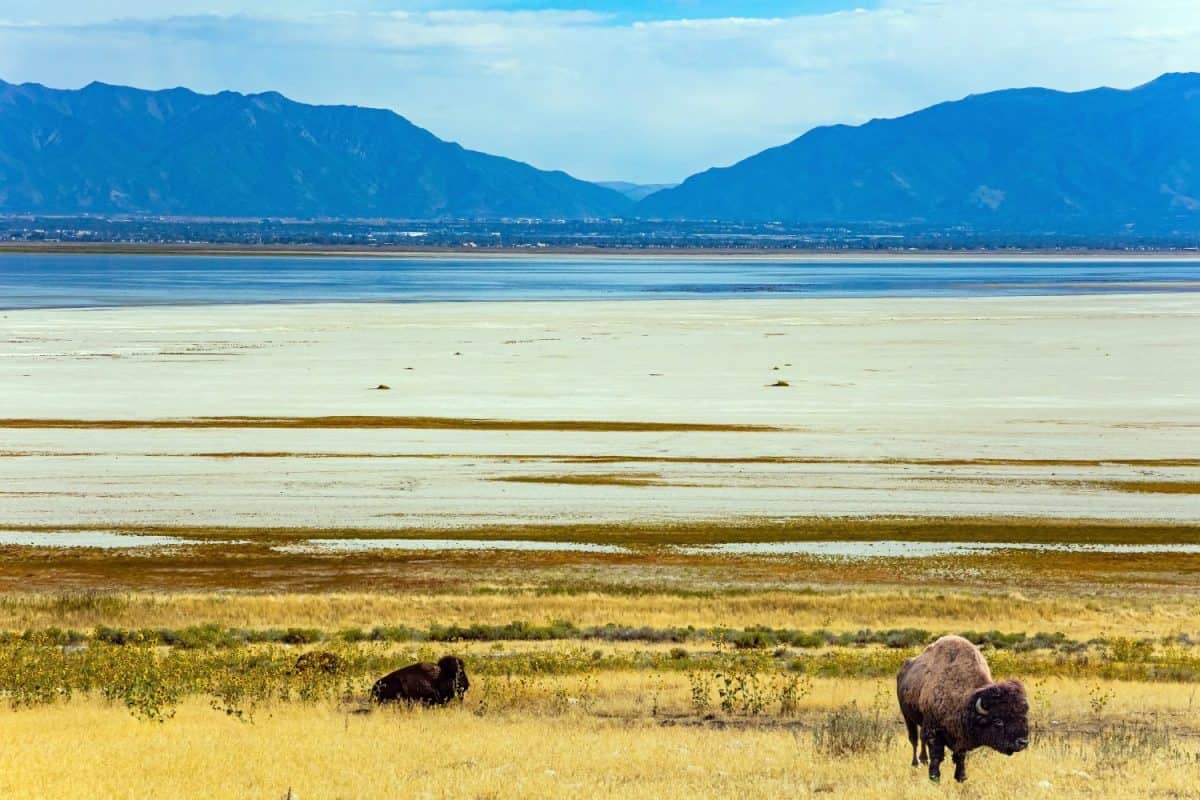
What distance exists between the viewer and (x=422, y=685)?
16.6 meters

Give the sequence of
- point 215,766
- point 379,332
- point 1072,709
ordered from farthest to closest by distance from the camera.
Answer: point 379,332
point 1072,709
point 215,766

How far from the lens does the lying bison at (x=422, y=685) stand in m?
16.6

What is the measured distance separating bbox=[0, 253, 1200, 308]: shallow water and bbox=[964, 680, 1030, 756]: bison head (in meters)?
105

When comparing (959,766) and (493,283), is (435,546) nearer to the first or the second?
(959,766)

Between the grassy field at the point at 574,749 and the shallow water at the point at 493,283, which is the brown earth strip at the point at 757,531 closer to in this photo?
the grassy field at the point at 574,749

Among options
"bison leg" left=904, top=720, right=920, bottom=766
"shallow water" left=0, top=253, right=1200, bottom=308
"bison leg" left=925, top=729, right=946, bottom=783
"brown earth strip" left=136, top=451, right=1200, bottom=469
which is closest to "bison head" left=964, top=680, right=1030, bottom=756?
"bison leg" left=925, top=729, right=946, bottom=783

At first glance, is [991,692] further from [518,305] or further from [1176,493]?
[518,305]

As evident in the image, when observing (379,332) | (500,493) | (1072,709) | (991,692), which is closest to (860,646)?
(1072,709)

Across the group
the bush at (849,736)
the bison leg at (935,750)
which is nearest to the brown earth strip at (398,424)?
the bush at (849,736)

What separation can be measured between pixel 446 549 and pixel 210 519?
20.1 ft

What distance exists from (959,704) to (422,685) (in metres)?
6.91

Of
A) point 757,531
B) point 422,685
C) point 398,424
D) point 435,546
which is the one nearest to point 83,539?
point 435,546

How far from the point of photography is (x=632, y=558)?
30.7 metres

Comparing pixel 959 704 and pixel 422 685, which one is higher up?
pixel 959 704
